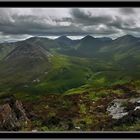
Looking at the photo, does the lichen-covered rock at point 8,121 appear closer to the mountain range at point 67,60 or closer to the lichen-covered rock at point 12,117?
the lichen-covered rock at point 12,117

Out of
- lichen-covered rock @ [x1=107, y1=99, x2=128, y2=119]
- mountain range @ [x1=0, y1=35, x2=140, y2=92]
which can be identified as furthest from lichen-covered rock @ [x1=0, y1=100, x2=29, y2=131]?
lichen-covered rock @ [x1=107, y1=99, x2=128, y2=119]

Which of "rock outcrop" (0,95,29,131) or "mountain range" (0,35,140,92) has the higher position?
"mountain range" (0,35,140,92)

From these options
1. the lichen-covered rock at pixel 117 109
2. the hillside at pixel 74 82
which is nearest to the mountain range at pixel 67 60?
the hillside at pixel 74 82

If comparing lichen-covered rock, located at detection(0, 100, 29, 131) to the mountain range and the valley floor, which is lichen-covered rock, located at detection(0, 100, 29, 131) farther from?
the mountain range

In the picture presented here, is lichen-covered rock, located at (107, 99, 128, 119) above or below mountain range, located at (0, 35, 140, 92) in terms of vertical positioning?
below

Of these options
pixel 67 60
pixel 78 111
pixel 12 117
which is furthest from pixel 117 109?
pixel 12 117

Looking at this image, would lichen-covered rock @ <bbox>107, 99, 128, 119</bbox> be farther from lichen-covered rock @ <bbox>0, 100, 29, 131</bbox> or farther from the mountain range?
lichen-covered rock @ <bbox>0, 100, 29, 131</bbox>

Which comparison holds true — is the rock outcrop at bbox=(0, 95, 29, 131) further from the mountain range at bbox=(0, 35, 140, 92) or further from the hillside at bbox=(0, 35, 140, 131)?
the mountain range at bbox=(0, 35, 140, 92)

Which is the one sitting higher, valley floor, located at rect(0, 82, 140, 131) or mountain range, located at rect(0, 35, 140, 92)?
mountain range, located at rect(0, 35, 140, 92)

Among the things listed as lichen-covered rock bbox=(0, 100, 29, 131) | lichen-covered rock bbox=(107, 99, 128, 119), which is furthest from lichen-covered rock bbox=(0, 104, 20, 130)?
lichen-covered rock bbox=(107, 99, 128, 119)

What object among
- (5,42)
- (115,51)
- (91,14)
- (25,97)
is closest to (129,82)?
(115,51)

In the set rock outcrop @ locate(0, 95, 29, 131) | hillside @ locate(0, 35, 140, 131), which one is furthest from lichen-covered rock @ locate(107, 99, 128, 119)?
rock outcrop @ locate(0, 95, 29, 131)
